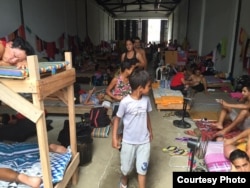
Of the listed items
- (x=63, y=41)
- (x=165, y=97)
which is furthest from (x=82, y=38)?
(x=165, y=97)

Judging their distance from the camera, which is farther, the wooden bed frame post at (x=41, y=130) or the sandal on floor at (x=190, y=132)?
the sandal on floor at (x=190, y=132)

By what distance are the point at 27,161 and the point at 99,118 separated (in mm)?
1721

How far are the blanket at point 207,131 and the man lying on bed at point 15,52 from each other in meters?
2.53

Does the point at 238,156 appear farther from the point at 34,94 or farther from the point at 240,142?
the point at 34,94

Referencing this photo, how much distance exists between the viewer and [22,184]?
1.97m

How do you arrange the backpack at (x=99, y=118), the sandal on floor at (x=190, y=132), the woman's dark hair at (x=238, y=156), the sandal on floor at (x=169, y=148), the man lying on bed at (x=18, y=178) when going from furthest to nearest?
the backpack at (x=99, y=118) → the sandal on floor at (x=190, y=132) → the sandal on floor at (x=169, y=148) → the woman's dark hair at (x=238, y=156) → the man lying on bed at (x=18, y=178)

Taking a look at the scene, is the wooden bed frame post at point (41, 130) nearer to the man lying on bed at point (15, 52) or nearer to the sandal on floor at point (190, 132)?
the man lying on bed at point (15, 52)

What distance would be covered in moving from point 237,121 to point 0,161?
307 cm

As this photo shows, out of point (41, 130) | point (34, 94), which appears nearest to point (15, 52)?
point (34, 94)

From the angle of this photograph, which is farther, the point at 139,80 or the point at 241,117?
the point at 241,117

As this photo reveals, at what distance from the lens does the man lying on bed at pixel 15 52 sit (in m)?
2.00

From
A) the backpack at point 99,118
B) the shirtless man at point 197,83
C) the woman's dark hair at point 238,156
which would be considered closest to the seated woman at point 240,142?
the woman's dark hair at point 238,156

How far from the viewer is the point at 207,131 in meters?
3.82

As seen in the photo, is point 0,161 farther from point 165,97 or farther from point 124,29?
point 124,29
